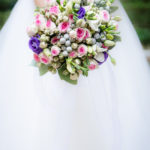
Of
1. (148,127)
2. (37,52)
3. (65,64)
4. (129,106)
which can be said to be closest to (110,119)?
(129,106)

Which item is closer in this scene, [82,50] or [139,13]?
[82,50]

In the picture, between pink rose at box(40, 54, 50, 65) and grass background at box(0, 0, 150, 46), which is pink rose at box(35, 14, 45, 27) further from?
grass background at box(0, 0, 150, 46)

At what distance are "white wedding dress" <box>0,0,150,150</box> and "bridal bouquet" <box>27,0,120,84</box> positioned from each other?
286 millimetres

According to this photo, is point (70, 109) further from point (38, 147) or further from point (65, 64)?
point (65, 64)

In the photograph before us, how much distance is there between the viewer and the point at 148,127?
1733 millimetres

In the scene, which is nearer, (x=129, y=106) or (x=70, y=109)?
(x=70, y=109)

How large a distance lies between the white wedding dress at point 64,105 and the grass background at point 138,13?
2.69m

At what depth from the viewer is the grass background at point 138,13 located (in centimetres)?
432

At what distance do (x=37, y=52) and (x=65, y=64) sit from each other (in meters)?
0.14

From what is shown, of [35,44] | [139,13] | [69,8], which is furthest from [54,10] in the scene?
[139,13]

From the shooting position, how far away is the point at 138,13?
503 centimetres

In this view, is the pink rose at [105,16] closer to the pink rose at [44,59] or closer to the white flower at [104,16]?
the white flower at [104,16]

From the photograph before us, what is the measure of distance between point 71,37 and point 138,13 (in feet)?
13.6

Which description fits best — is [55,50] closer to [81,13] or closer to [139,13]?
[81,13]
